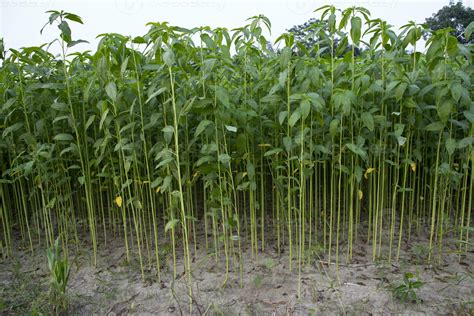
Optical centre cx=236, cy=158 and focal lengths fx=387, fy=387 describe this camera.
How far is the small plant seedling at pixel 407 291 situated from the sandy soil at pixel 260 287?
0.04m

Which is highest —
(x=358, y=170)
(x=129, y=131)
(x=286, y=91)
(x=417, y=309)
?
(x=286, y=91)

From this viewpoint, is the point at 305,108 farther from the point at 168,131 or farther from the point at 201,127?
the point at 168,131

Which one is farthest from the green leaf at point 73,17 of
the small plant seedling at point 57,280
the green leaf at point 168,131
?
the small plant seedling at point 57,280

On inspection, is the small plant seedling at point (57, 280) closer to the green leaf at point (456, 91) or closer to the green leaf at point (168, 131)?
the green leaf at point (168, 131)

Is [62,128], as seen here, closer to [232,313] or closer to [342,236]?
[232,313]

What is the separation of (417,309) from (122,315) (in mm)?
1662

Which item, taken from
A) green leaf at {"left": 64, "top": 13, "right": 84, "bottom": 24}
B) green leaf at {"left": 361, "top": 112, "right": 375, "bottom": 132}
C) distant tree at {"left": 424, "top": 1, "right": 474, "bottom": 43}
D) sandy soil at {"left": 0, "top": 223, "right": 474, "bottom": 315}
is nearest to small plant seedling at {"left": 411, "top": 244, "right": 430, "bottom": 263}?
sandy soil at {"left": 0, "top": 223, "right": 474, "bottom": 315}

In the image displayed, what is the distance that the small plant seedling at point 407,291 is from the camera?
215cm

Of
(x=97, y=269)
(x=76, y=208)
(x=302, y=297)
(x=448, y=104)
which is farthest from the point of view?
(x=76, y=208)

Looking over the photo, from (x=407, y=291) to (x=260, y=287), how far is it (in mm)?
839

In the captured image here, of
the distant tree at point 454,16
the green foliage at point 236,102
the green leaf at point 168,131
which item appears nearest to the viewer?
the green leaf at point 168,131

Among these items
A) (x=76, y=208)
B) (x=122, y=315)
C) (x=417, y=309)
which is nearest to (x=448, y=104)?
(x=417, y=309)

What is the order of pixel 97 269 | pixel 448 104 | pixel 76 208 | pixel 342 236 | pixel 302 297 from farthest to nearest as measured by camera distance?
pixel 76 208, pixel 342 236, pixel 97 269, pixel 302 297, pixel 448 104

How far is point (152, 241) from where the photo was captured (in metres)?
3.13
